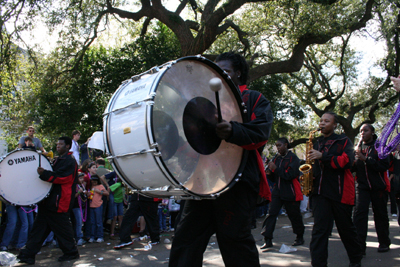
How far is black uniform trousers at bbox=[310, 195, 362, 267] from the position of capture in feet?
14.6

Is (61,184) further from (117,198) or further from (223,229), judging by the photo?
(223,229)

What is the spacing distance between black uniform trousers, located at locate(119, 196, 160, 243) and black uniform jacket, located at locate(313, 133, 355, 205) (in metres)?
3.34

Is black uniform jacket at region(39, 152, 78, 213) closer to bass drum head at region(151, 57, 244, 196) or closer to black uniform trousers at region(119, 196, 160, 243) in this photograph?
black uniform trousers at region(119, 196, 160, 243)

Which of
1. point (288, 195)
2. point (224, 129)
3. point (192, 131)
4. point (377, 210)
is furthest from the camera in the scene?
point (288, 195)

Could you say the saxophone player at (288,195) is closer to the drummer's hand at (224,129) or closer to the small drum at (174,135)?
the small drum at (174,135)

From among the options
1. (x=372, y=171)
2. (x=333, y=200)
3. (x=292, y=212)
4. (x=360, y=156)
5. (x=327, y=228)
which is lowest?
(x=292, y=212)

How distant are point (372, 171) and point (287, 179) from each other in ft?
5.04

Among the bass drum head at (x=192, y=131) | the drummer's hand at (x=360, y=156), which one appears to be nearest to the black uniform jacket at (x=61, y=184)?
the bass drum head at (x=192, y=131)

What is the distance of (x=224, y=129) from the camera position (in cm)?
254

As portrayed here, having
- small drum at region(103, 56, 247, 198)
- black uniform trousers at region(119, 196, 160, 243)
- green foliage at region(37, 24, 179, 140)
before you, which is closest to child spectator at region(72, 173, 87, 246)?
black uniform trousers at region(119, 196, 160, 243)

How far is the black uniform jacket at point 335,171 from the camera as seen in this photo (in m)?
4.59

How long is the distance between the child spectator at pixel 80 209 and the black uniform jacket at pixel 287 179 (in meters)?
3.99

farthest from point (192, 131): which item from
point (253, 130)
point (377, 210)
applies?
Result: point (377, 210)

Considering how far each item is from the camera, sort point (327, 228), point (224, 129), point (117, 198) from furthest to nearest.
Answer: point (117, 198) → point (327, 228) → point (224, 129)
